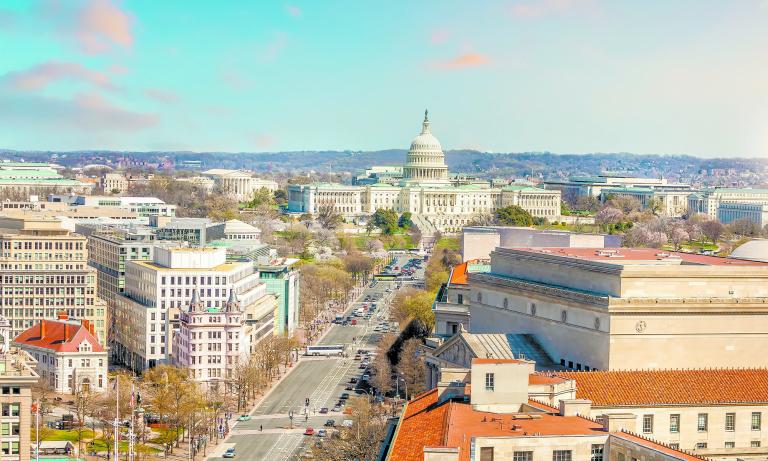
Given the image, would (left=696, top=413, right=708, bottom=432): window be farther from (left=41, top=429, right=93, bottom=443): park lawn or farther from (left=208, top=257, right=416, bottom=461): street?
(left=41, top=429, right=93, bottom=443): park lawn

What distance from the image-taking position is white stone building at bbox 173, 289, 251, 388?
105125mm

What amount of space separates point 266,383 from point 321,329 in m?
36.9

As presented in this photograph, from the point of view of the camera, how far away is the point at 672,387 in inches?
2090

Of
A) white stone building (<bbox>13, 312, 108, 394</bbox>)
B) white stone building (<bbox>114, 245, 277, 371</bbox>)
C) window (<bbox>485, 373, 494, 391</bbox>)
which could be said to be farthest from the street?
window (<bbox>485, 373, 494, 391</bbox>)

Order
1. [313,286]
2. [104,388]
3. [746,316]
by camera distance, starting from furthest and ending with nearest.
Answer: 1. [313,286]
2. [104,388]
3. [746,316]

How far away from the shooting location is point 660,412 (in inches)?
2010

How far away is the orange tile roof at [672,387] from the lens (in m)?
51.6

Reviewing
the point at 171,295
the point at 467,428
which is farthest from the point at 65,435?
the point at 467,428

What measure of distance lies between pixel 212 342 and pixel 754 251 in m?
44.2

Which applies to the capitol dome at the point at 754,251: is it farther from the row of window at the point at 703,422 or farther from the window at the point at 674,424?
the window at the point at 674,424

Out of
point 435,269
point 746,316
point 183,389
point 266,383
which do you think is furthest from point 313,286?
point 746,316

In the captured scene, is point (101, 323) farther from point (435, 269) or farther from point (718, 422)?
point (718, 422)

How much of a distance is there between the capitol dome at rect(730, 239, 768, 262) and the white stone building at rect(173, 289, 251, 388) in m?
41.6

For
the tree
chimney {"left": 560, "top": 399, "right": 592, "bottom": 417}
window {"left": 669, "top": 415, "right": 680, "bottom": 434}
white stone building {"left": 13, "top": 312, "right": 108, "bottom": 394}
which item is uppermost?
chimney {"left": 560, "top": 399, "right": 592, "bottom": 417}
